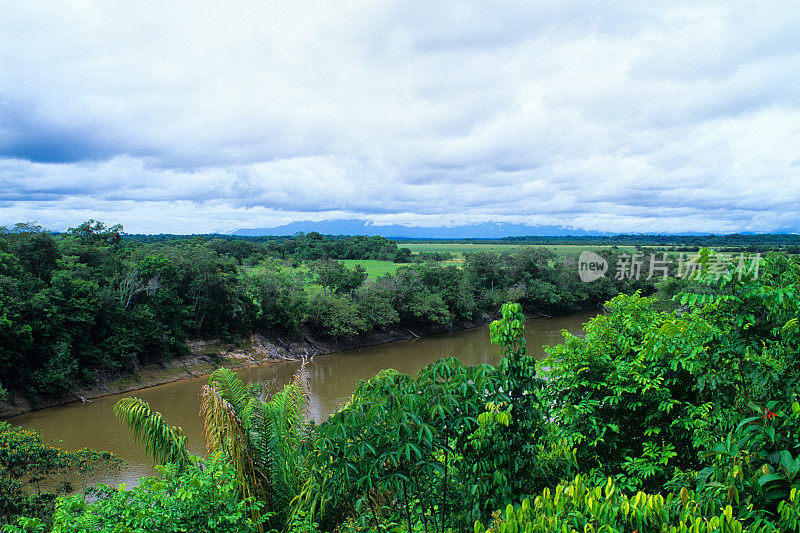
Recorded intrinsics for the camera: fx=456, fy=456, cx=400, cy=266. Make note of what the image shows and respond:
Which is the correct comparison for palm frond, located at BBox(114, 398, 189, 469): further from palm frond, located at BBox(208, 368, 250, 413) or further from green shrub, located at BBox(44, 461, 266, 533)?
green shrub, located at BBox(44, 461, 266, 533)

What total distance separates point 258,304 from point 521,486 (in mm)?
24709

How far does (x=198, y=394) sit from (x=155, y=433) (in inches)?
563

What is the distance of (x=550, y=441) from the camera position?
475 cm

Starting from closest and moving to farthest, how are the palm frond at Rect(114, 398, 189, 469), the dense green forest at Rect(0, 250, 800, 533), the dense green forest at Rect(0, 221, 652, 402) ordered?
the dense green forest at Rect(0, 250, 800, 533)
the palm frond at Rect(114, 398, 189, 469)
the dense green forest at Rect(0, 221, 652, 402)

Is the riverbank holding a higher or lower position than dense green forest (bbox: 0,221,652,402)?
lower

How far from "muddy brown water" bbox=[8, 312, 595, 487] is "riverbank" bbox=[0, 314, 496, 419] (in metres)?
0.44

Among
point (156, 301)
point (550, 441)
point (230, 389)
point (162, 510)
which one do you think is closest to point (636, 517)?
point (550, 441)

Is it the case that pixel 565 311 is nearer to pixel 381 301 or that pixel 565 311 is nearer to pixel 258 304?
pixel 381 301

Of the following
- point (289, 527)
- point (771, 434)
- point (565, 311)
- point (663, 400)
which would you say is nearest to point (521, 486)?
point (771, 434)

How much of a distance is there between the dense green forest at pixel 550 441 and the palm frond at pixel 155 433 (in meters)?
0.02

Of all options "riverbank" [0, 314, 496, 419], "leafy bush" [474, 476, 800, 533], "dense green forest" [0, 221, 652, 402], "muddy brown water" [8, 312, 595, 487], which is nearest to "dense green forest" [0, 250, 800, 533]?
"leafy bush" [474, 476, 800, 533]

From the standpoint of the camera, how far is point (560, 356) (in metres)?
5.97

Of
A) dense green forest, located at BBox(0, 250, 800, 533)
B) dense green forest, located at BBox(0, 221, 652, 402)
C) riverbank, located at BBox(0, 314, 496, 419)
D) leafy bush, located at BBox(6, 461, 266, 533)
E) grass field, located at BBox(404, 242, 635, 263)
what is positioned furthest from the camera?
grass field, located at BBox(404, 242, 635, 263)

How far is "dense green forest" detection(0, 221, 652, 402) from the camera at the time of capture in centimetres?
1822
